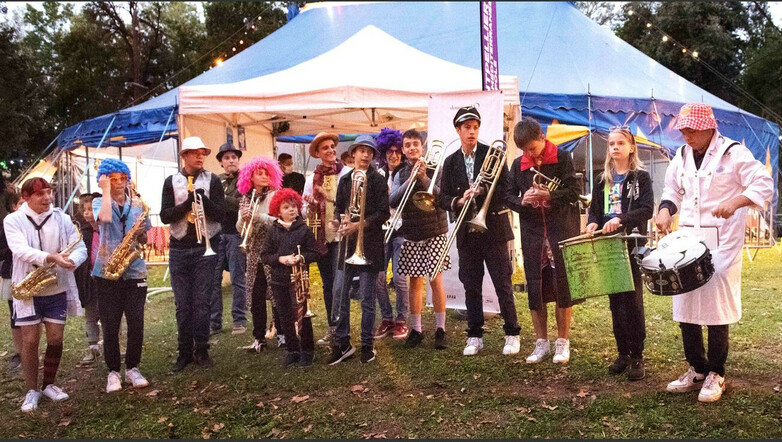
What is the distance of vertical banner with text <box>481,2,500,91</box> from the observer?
6.18 metres

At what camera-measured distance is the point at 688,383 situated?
13.0 feet

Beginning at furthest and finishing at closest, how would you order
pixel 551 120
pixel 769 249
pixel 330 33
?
1. pixel 769 249
2. pixel 330 33
3. pixel 551 120

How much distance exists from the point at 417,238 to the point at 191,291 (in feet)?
6.38

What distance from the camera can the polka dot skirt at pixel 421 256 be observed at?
5.45 meters

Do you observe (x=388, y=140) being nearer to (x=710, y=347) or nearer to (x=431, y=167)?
(x=431, y=167)

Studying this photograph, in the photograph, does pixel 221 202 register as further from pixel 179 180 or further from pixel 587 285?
pixel 587 285

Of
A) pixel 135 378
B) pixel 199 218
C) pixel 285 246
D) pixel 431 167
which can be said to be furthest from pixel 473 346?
pixel 135 378

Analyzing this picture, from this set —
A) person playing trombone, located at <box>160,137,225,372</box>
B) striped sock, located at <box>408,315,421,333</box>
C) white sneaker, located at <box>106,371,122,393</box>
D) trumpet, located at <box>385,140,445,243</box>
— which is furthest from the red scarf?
white sneaker, located at <box>106,371,122,393</box>

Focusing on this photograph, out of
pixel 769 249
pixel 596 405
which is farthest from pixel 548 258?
pixel 769 249

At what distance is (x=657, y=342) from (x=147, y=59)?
1043 inches

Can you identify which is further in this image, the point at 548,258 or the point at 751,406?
the point at 548,258

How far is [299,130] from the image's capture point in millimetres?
10594

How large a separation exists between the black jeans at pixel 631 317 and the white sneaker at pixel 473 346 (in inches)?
46.1

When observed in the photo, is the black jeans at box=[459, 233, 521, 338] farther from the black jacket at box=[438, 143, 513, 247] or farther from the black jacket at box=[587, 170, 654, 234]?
the black jacket at box=[587, 170, 654, 234]
